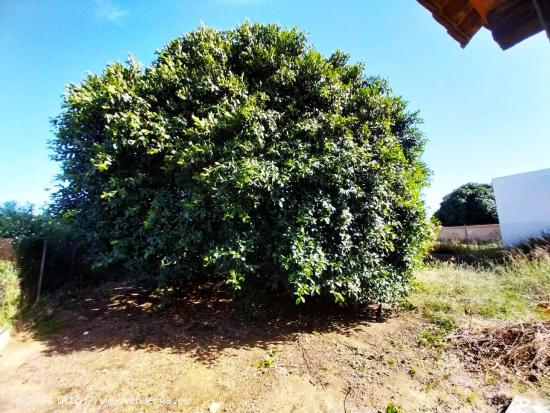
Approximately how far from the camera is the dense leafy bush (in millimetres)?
5078

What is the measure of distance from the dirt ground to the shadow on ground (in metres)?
0.04

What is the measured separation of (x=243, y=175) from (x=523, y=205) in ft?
59.2

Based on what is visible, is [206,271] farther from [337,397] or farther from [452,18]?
[452,18]

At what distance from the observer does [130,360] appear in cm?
445

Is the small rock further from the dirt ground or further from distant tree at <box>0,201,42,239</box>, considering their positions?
distant tree at <box>0,201,42,239</box>

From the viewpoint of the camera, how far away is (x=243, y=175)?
15.5 ft

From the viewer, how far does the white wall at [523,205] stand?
46.7ft

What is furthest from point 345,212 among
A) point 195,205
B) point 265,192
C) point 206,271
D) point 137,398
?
point 137,398

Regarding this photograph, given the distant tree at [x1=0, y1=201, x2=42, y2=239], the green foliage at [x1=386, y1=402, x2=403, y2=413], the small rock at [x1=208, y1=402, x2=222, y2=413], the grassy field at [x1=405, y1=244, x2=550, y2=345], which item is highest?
the distant tree at [x1=0, y1=201, x2=42, y2=239]

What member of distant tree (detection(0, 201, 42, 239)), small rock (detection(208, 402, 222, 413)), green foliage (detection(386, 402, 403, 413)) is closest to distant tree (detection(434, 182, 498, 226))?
green foliage (detection(386, 402, 403, 413))

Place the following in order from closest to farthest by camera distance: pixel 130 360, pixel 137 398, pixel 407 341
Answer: pixel 137 398 < pixel 130 360 < pixel 407 341

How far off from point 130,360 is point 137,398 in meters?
1.12

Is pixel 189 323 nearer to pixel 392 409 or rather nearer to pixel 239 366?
pixel 239 366

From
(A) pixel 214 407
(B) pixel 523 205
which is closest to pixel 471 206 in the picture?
Result: (B) pixel 523 205
